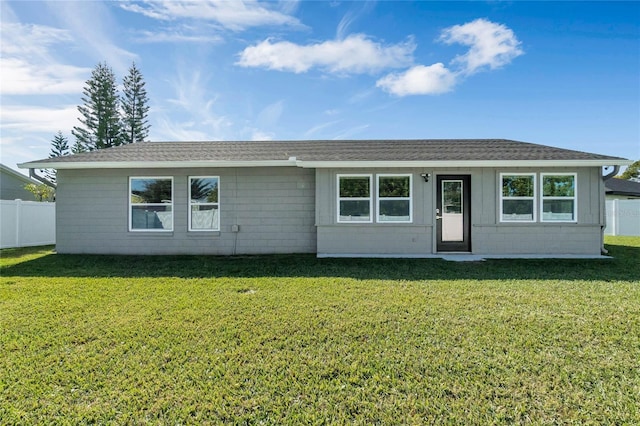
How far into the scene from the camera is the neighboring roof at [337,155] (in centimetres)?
814

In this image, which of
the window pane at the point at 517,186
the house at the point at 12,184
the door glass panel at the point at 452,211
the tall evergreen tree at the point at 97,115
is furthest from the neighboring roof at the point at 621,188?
the tall evergreen tree at the point at 97,115

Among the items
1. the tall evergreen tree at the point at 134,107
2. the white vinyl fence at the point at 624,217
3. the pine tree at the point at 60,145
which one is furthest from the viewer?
the pine tree at the point at 60,145

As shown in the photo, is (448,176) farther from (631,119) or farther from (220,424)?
(631,119)

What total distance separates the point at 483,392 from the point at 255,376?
6.05ft

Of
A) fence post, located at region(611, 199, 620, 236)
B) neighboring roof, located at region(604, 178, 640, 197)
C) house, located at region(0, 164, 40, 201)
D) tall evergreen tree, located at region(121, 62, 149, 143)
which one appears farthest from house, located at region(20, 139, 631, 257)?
tall evergreen tree, located at region(121, 62, 149, 143)

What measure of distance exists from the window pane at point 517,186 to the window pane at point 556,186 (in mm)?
370

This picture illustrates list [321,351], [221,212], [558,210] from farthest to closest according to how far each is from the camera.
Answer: [221,212]
[558,210]
[321,351]

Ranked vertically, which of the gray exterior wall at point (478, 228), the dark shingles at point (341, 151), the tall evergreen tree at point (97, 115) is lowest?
the gray exterior wall at point (478, 228)

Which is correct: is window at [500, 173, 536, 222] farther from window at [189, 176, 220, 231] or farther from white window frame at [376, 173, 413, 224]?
window at [189, 176, 220, 231]

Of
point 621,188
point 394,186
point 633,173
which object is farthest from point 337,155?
point 633,173

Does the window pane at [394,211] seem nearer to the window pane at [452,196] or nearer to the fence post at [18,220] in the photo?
the window pane at [452,196]

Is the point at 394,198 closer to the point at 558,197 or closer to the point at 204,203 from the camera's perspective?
the point at 558,197

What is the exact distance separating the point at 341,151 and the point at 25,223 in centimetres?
1132

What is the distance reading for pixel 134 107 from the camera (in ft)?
94.5
